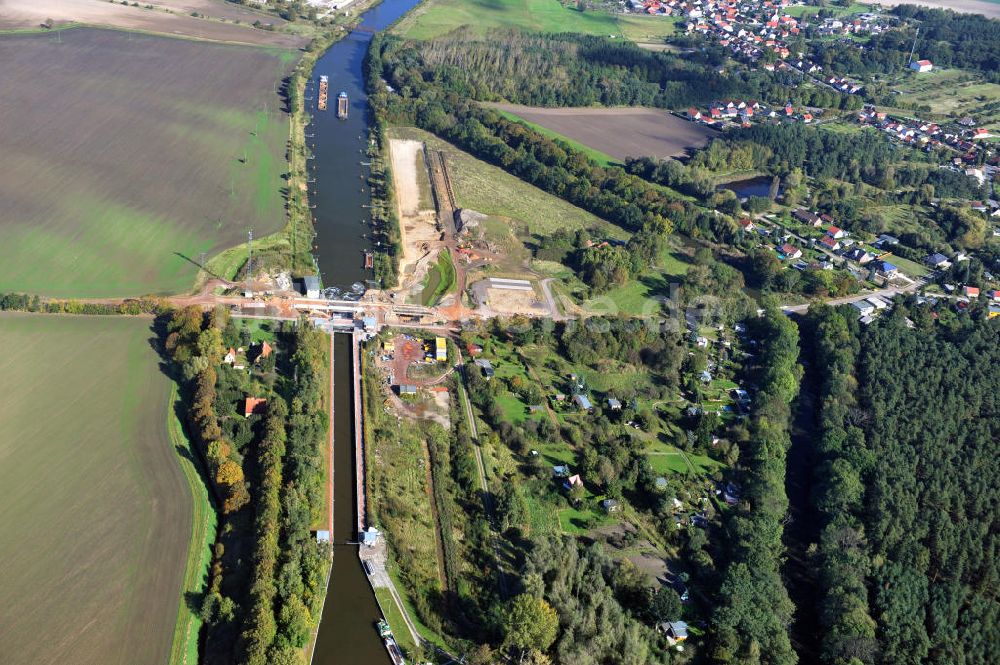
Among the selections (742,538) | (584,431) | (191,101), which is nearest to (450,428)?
(584,431)

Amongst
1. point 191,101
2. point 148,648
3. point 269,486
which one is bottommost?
point 148,648

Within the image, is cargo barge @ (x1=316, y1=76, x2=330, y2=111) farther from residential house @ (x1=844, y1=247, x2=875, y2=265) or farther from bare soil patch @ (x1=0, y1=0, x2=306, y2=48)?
residential house @ (x1=844, y1=247, x2=875, y2=265)

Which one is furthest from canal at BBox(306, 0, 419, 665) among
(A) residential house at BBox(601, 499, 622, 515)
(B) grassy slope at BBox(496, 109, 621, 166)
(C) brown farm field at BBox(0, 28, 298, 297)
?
(B) grassy slope at BBox(496, 109, 621, 166)

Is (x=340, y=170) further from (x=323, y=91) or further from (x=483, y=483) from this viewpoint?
(x=483, y=483)

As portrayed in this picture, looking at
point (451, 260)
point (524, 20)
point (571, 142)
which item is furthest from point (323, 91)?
point (524, 20)

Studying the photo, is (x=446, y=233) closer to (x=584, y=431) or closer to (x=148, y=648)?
(x=584, y=431)

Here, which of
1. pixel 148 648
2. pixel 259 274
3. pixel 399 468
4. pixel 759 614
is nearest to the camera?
pixel 148 648

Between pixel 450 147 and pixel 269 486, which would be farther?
pixel 450 147
